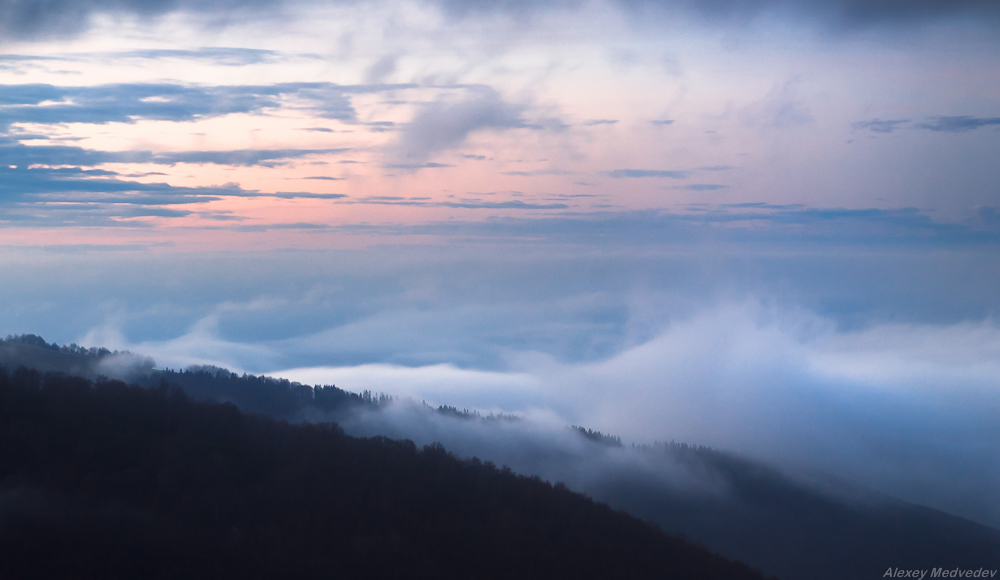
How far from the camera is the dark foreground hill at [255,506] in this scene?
130ft

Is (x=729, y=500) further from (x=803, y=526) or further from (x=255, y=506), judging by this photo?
(x=255, y=506)

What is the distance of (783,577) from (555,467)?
6533cm

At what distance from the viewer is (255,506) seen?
1927 inches

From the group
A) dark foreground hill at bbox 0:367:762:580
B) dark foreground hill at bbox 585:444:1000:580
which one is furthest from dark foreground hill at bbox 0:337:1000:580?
dark foreground hill at bbox 0:367:762:580

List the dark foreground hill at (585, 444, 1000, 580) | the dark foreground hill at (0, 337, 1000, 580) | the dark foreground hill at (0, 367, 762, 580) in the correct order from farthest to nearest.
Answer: the dark foreground hill at (585, 444, 1000, 580) < the dark foreground hill at (0, 337, 1000, 580) < the dark foreground hill at (0, 367, 762, 580)

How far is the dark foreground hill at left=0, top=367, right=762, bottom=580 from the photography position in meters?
39.7

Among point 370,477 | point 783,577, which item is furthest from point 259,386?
point 783,577

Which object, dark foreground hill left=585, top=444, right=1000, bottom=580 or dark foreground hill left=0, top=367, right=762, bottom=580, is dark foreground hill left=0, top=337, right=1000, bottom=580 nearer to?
dark foreground hill left=585, top=444, right=1000, bottom=580

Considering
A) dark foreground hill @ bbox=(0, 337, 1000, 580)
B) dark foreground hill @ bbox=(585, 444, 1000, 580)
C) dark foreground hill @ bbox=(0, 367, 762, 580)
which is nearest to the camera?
dark foreground hill @ bbox=(0, 367, 762, 580)

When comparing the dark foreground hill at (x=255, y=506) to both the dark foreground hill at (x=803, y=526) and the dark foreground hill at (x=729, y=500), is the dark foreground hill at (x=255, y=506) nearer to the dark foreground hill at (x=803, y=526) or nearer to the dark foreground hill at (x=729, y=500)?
the dark foreground hill at (x=729, y=500)

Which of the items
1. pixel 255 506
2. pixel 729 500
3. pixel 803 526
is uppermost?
pixel 255 506

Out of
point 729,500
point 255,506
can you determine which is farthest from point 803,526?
point 255,506

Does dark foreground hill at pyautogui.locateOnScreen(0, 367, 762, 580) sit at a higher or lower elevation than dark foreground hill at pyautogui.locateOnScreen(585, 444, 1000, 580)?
higher

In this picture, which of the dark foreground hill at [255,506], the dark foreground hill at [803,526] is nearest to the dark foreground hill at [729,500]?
the dark foreground hill at [803,526]
